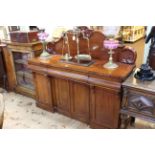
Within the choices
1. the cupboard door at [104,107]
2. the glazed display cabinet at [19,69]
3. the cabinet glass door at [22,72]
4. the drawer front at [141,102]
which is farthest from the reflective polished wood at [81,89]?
the cabinet glass door at [22,72]

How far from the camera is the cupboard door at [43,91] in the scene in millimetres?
2543

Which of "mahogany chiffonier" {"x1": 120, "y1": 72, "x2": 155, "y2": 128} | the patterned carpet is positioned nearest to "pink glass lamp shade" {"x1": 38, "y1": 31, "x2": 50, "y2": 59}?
the patterned carpet

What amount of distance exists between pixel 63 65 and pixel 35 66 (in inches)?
19.4

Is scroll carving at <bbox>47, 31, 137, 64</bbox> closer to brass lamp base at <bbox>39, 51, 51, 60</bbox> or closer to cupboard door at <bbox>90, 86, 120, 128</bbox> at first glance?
brass lamp base at <bbox>39, 51, 51, 60</bbox>

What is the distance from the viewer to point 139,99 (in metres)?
1.73

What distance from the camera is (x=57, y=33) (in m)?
2.87

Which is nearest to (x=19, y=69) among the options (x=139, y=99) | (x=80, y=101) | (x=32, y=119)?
(x=32, y=119)

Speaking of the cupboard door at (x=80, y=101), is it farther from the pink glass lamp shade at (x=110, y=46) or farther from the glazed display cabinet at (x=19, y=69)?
the glazed display cabinet at (x=19, y=69)

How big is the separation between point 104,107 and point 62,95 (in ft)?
2.23

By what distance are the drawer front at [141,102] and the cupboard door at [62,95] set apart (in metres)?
0.89
